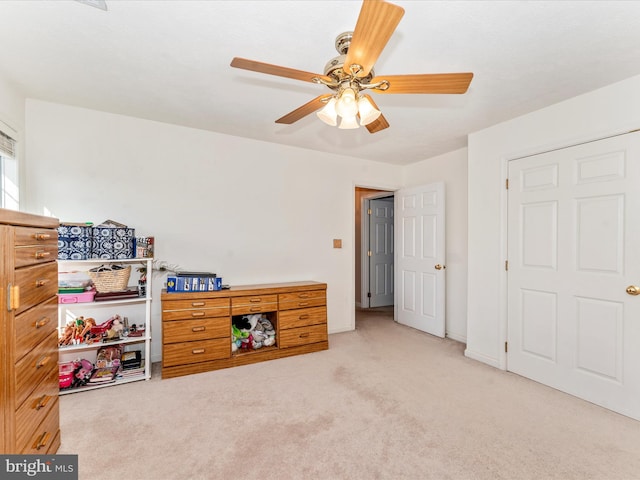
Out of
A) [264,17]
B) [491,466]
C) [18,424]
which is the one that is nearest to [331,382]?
[491,466]

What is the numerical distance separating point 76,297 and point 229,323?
4.22 ft

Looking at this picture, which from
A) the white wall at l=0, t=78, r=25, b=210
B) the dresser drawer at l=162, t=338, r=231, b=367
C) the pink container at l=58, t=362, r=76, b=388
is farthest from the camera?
the dresser drawer at l=162, t=338, r=231, b=367

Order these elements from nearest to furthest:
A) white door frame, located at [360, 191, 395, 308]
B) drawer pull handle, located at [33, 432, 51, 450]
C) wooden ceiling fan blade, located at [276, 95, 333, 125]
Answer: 1. drawer pull handle, located at [33, 432, 51, 450]
2. wooden ceiling fan blade, located at [276, 95, 333, 125]
3. white door frame, located at [360, 191, 395, 308]

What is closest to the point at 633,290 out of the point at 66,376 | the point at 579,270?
the point at 579,270

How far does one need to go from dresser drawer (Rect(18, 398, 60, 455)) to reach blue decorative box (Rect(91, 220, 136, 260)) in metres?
1.18

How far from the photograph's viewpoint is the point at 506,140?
115 inches

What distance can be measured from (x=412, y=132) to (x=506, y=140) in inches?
35.8

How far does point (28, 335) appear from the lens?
4.59 ft

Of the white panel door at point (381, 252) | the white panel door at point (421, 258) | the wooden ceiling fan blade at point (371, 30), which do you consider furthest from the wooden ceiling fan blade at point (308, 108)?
the white panel door at point (381, 252)

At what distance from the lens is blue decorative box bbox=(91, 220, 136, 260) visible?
2.54 metres

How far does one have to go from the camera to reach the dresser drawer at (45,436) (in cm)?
140

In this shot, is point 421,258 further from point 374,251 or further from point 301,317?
point 301,317

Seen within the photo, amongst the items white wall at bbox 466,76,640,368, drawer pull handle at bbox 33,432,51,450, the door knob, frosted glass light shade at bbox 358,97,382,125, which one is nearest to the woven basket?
drawer pull handle at bbox 33,432,51,450

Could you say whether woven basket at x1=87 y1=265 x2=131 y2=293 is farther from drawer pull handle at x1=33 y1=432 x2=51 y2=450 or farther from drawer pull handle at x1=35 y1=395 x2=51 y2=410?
drawer pull handle at x1=33 y1=432 x2=51 y2=450
